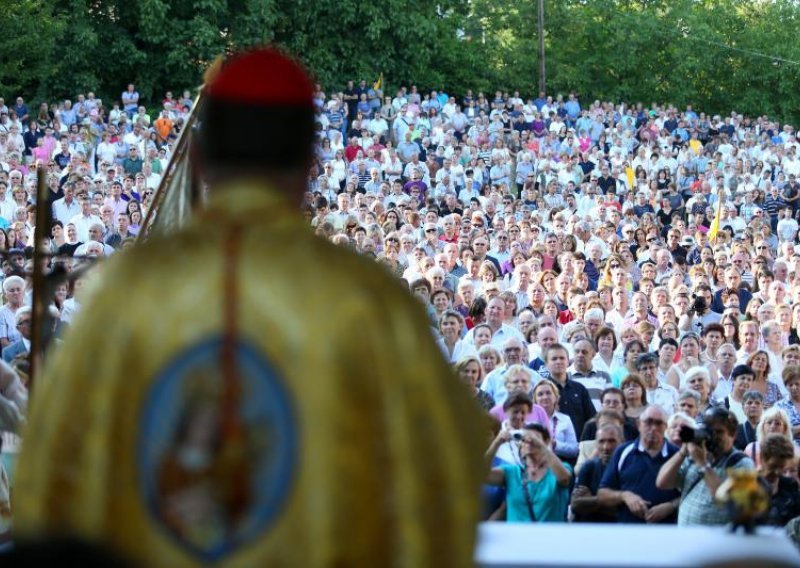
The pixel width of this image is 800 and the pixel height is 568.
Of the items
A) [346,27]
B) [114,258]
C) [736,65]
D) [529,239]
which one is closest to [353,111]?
[346,27]

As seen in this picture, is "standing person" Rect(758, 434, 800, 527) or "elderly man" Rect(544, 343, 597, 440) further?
"elderly man" Rect(544, 343, 597, 440)

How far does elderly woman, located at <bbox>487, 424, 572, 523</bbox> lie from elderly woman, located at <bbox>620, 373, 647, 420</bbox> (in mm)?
1363

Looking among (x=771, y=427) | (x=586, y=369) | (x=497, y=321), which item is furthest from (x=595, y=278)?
(x=771, y=427)

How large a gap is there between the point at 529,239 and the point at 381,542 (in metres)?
14.9

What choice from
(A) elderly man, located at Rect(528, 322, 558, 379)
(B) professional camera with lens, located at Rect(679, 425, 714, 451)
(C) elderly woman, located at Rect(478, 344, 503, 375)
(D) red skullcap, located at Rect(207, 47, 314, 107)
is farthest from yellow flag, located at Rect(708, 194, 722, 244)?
(D) red skullcap, located at Rect(207, 47, 314, 107)

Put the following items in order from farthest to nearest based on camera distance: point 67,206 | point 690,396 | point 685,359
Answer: point 67,206
point 685,359
point 690,396

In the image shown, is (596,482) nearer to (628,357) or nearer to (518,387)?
(518,387)

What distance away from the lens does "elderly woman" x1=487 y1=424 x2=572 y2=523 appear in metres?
7.40

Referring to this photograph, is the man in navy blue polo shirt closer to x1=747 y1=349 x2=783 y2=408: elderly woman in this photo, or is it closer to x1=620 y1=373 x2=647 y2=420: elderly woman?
x1=620 y1=373 x2=647 y2=420: elderly woman

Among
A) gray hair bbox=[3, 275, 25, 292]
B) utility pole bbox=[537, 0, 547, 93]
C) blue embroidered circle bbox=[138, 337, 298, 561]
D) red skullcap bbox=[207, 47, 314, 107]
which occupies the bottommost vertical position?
gray hair bbox=[3, 275, 25, 292]

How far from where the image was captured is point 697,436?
700cm

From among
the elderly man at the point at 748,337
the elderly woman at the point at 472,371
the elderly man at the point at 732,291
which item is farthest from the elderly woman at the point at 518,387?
the elderly man at the point at 732,291

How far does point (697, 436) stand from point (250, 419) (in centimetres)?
488

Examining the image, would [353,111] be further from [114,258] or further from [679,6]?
[114,258]
